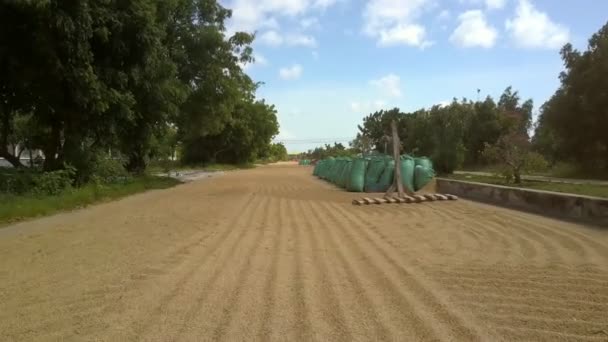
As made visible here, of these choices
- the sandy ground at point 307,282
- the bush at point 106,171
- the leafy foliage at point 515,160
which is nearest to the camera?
the sandy ground at point 307,282

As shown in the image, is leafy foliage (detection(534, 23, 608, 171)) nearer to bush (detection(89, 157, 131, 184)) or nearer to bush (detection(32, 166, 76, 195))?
bush (detection(89, 157, 131, 184))

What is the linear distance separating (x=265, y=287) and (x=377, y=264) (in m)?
1.73

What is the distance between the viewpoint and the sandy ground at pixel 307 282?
422cm

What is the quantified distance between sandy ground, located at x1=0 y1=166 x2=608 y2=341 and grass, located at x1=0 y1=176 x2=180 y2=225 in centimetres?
167

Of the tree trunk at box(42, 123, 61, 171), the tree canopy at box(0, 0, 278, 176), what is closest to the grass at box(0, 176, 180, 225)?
the tree canopy at box(0, 0, 278, 176)

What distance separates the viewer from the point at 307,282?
18.7ft

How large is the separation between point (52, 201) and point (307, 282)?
1032cm

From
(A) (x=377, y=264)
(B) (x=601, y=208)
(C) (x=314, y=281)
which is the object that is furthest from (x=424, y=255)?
(B) (x=601, y=208)

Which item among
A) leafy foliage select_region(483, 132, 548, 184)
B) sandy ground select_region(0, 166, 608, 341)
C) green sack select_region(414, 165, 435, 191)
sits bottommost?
sandy ground select_region(0, 166, 608, 341)

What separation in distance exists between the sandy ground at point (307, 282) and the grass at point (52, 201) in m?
1.67

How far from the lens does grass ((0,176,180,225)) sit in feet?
39.0

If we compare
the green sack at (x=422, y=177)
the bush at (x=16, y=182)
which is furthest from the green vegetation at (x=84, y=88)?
the green sack at (x=422, y=177)

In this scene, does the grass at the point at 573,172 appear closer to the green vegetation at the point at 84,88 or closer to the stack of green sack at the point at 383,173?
the stack of green sack at the point at 383,173

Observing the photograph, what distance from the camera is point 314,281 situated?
573 cm
